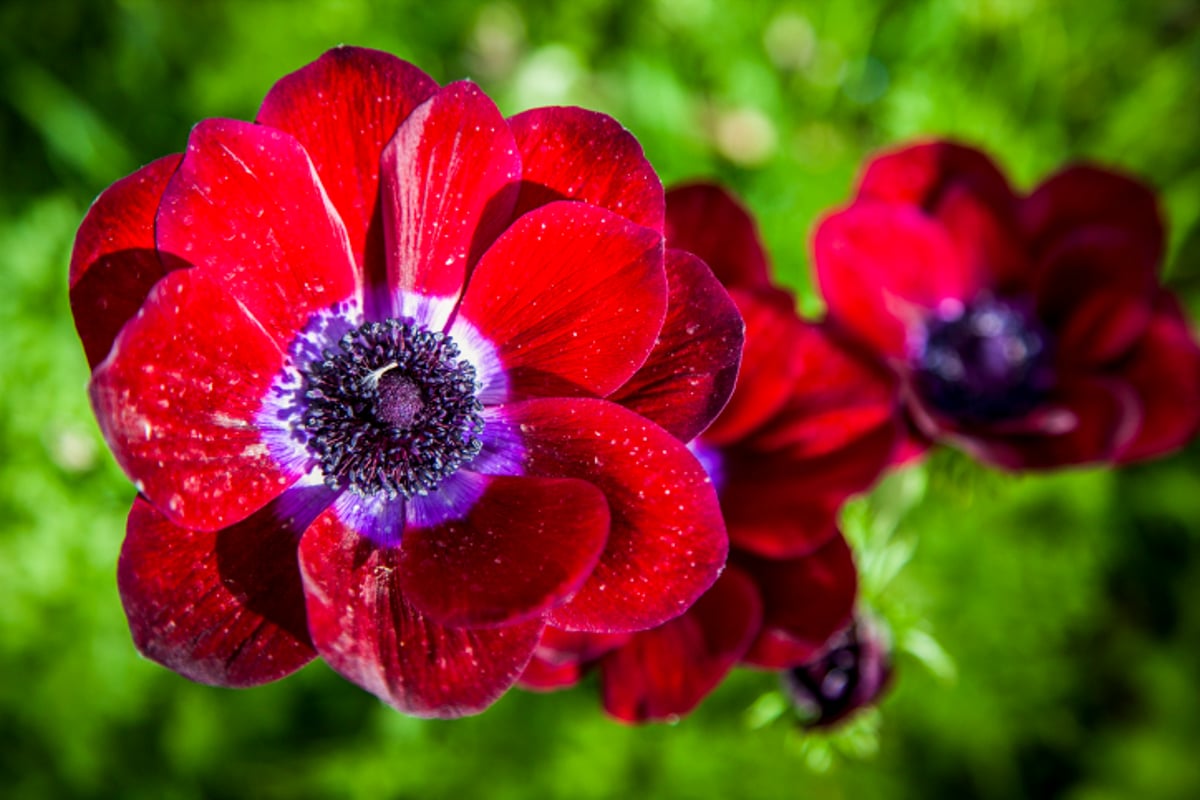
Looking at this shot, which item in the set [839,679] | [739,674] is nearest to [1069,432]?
[839,679]

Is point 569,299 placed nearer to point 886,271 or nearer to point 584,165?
point 584,165

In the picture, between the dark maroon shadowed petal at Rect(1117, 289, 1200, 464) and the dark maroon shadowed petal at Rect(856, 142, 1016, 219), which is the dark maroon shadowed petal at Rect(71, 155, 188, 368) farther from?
the dark maroon shadowed petal at Rect(1117, 289, 1200, 464)

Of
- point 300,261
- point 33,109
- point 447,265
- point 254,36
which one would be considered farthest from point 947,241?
point 33,109

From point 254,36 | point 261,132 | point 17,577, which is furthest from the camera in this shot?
point 254,36

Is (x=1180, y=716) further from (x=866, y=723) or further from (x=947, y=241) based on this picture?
(x=947, y=241)

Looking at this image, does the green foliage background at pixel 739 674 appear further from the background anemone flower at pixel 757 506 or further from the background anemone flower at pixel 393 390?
the background anemone flower at pixel 393 390

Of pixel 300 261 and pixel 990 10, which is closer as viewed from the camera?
pixel 300 261

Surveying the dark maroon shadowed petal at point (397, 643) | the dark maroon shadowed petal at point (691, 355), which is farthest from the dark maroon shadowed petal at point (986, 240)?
the dark maroon shadowed petal at point (397, 643)
